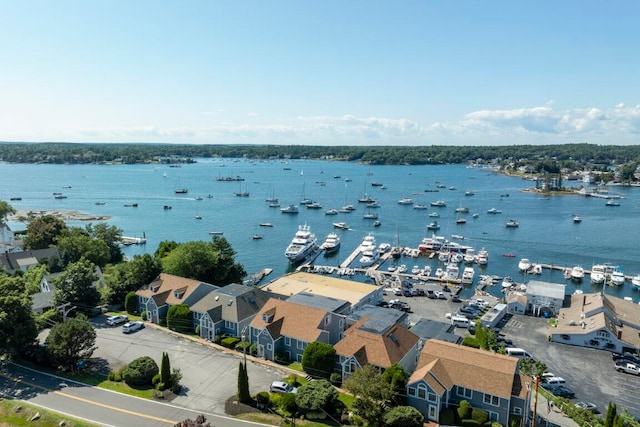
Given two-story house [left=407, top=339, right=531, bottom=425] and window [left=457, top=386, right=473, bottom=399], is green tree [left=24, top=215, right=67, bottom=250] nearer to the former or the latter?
two-story house [left=407, top=339, right=531, bottom=425]

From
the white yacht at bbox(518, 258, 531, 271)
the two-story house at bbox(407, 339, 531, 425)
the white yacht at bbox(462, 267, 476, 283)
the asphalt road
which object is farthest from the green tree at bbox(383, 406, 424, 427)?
the white yacht at bbox(518, 258, 531, 271)

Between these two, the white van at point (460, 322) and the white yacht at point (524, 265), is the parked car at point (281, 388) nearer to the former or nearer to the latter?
the white van at point (460, 322)

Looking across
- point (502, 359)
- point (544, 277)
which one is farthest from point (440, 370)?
point (544, 277)

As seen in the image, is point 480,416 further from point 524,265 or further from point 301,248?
point 301,248

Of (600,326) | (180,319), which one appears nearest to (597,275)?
(600,326)

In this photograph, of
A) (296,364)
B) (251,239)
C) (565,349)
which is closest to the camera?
(296,364)

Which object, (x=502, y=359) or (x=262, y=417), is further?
(x=502, y=359)

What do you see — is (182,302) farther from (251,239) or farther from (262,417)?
(251,239)
